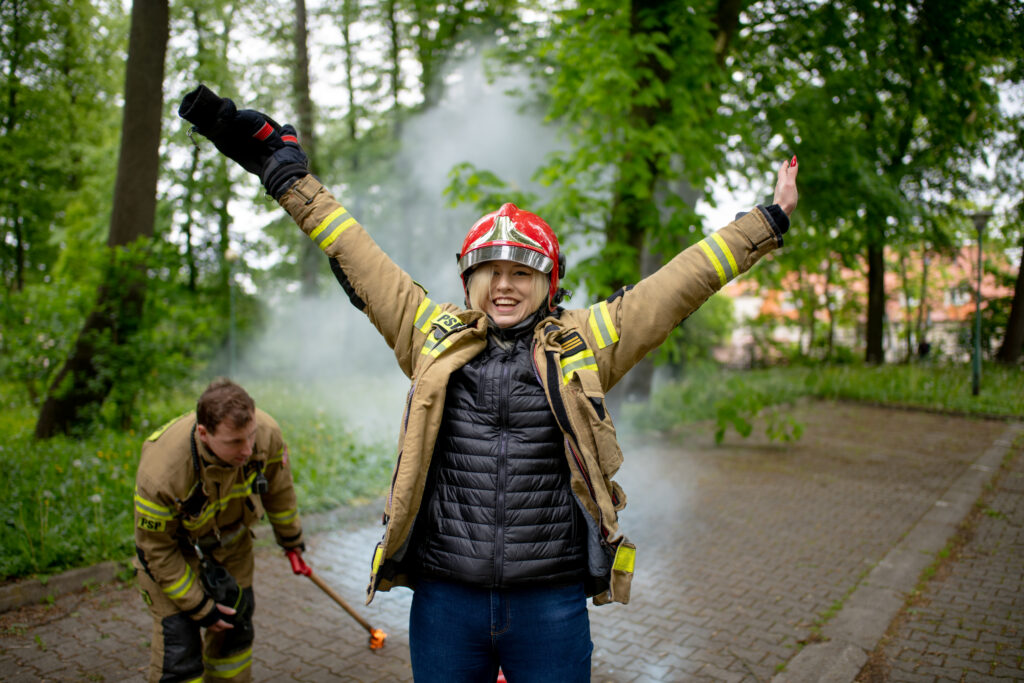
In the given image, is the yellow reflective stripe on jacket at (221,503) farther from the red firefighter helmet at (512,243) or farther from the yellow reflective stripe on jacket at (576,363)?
the yellow reflective stripe on jacket at (576,363)

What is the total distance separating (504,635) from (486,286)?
Answer: 102 cm

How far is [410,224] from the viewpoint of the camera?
700 inches

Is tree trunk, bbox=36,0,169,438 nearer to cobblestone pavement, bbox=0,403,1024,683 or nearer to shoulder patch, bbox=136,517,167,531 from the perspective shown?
cobblestone pavement, bbox=0,403,1024,683

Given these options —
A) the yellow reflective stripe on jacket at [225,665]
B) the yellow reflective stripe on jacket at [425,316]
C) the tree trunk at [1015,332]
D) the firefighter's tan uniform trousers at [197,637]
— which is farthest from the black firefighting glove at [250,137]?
the tree trunk at [1015,332]

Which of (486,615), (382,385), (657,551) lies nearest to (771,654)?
(657,551)

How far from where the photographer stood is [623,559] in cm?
A: 210

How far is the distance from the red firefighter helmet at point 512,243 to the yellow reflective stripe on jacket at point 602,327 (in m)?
0.19

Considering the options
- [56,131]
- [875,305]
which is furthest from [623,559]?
[875,305]

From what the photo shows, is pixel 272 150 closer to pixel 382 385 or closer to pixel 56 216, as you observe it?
pixel 382 385

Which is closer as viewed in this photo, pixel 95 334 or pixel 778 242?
pixel 778 242

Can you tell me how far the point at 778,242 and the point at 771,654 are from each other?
2887 millimetres

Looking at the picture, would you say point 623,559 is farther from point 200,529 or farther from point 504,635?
point 200,529

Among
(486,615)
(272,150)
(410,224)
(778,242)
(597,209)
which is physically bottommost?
(486,615)

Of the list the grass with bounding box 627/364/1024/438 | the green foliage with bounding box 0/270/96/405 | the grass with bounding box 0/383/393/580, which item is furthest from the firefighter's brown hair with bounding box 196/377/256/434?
the grass with bounding box 627/364/1024/438
